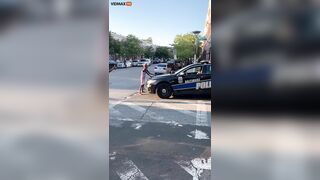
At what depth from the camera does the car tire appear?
1073 centimetres

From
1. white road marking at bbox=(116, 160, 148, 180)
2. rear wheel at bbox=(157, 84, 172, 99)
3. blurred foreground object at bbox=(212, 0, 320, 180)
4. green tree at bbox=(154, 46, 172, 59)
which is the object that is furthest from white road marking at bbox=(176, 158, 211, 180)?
green tree at bbox=(154, 46, 172, 59)

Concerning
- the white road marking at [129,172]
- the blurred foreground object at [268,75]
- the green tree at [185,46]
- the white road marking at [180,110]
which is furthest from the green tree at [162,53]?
the blurred foreground object at [268,75]

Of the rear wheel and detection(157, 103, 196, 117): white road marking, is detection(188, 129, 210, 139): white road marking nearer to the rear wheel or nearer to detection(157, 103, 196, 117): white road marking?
detection(157, 103, 196, 117): white road marking

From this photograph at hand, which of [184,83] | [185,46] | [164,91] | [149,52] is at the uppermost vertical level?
[185,46]

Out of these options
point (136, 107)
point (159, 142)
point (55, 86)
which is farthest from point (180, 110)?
point (55, 86)

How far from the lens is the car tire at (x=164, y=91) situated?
10727mm

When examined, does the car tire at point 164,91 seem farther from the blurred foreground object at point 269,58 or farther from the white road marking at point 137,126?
the blurred foreground object at point 269,58

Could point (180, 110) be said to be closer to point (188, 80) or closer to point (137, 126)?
point (137, 126)

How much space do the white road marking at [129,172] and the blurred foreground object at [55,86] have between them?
1.58 meters

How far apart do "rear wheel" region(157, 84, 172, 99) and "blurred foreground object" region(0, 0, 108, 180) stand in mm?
8622

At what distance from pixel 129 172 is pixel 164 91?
710cm

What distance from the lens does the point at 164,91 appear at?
10.8m

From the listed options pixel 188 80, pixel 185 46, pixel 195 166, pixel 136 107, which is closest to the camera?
pixel 195 166

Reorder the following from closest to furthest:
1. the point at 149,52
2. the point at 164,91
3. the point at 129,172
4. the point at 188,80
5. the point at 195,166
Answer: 1. the point at 129,172
2. the point at 195,166
3. the point at 188,80
4. the point at 164,91
5. the point at 149,52
